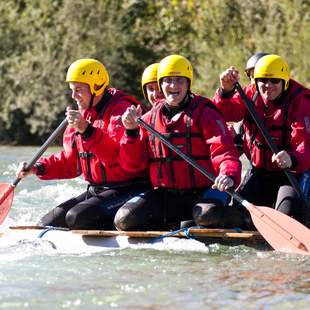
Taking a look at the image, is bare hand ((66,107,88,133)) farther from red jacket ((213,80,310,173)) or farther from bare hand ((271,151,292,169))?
bare hand ((271,151,292,169))

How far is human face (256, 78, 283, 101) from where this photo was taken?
313 inches

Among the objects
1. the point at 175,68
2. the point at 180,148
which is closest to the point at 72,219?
the point at 180,148

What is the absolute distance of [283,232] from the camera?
7.36 meters

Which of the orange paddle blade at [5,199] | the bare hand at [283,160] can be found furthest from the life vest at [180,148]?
the orange paddle blade at [5,199]

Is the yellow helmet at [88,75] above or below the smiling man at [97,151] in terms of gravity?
above

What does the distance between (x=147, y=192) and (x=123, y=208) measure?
0.84 ft

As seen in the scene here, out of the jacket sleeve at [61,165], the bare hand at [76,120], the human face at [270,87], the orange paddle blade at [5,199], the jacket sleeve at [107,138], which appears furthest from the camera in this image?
the orange paddle blade at [5,199]

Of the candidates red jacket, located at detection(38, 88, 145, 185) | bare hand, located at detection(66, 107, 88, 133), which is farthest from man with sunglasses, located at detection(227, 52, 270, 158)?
bare hand, located at detection(66, 107, 88, 133)

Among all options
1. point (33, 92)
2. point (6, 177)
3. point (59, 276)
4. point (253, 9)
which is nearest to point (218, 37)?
point (253, 9)

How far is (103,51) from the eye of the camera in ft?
65.4

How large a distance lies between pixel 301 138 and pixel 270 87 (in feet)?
1.62

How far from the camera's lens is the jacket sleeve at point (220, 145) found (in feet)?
24.2

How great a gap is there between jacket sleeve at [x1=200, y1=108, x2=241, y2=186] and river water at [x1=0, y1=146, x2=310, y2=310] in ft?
1.95

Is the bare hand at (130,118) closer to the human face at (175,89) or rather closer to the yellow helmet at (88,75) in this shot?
the human face at (175,89)
